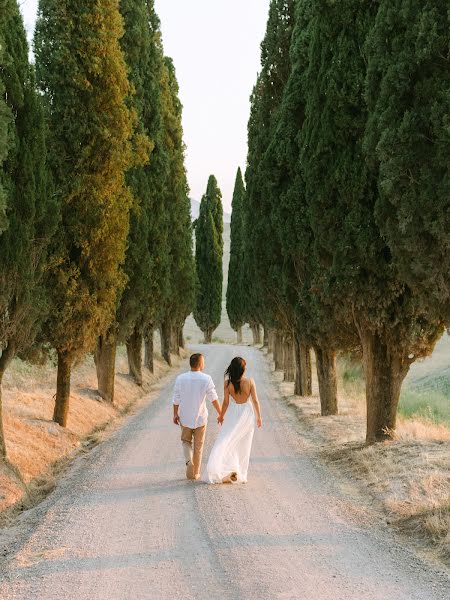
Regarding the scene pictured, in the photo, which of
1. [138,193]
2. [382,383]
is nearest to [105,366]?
[138,193]

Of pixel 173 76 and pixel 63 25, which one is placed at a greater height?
pixel 173 76

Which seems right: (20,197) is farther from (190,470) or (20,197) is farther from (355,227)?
(355,227)

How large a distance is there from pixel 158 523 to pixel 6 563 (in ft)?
5.55

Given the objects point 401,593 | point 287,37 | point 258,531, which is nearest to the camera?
point 401,593

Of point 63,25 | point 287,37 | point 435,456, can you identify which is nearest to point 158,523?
point 435,456

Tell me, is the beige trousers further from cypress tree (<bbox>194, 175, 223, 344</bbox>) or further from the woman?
cypress tree (<bbox>194, 175, 223, 344</bbox>)

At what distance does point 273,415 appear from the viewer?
782 inches

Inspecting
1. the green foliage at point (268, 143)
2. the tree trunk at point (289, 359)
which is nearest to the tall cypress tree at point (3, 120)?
the green foliage at point (268, 143)

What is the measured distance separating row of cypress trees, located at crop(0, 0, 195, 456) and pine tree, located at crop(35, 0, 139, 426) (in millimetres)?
23

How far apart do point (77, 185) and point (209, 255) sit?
4940 cm

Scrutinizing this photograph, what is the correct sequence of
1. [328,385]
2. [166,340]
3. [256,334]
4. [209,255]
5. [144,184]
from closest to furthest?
1. [328,385]
2. [144,184]
3. [166,340]
4. [209,255]
5. [256,334]

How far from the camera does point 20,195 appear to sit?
1070cm

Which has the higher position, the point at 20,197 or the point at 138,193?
the point at 138,193

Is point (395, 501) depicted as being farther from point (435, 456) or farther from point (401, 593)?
point (401, 593)
